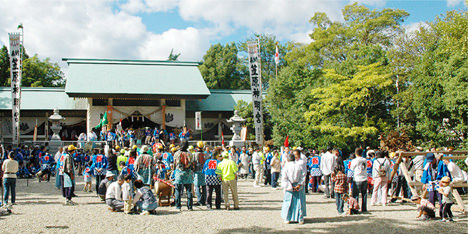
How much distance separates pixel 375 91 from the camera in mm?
19312

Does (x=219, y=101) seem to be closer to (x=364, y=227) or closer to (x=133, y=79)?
(x=133, y=79)

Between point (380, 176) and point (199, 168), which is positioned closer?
point (199, 168)

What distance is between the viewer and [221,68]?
130ft

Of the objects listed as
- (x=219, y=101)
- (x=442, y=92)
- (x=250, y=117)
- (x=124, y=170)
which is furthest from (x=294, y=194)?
(x=219, y=101)

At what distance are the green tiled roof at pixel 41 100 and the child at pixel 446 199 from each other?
78.8ft

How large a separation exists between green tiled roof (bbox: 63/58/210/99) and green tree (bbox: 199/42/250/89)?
839 centimetres

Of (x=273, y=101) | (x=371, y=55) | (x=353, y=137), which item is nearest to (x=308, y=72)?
(x=273, y=101)

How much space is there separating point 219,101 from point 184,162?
20.8 metres

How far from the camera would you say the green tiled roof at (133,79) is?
82.6ft

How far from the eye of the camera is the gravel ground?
23.7 ft

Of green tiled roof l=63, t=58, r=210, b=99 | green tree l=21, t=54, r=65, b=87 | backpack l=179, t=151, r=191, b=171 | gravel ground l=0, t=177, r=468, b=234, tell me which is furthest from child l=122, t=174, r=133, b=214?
green tree l=21, t=54, r=65, b=87

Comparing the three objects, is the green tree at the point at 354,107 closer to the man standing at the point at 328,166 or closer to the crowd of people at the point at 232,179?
the crowd of people at the point at 232,179

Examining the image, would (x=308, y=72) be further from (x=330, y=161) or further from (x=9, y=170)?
(x=9, y=170)

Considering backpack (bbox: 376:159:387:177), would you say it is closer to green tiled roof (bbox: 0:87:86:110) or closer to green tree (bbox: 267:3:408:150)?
green tree (bbox: 267:3:408:150)
